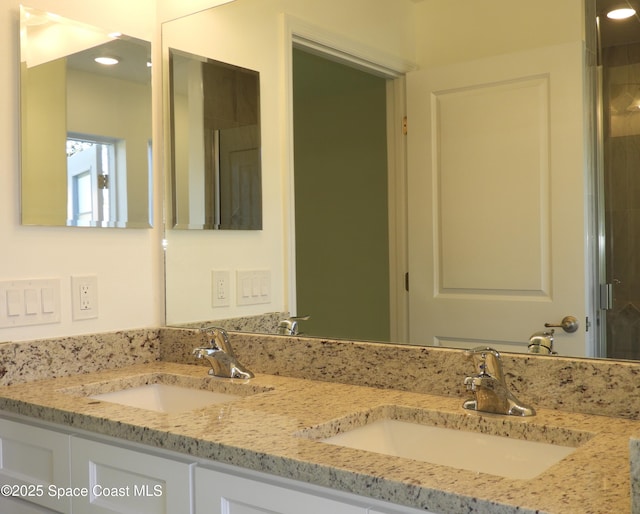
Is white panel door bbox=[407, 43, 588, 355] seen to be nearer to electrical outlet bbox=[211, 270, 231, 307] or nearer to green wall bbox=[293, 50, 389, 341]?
green wall bbox=[293, 50, 389, 341]

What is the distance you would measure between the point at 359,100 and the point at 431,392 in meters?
0.69

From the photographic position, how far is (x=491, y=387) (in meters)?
1.34

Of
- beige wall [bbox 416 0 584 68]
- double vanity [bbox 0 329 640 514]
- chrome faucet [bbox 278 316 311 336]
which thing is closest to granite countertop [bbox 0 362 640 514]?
double vanity [bbox 0 329 640 514]

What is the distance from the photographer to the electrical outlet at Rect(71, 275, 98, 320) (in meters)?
1.87

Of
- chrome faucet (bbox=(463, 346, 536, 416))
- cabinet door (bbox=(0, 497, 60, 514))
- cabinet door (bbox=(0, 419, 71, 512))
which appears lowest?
cabinet door (bbox=(0, 497, 60, 514))

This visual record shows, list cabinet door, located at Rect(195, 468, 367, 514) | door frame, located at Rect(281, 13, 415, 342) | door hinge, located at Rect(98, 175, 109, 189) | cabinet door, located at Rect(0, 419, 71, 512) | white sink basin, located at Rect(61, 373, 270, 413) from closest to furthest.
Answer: cabinet door, located at Rect(195, 468, 367, 514)
cabinet door, located at Rect(0, 419, 71, 512)
door frame, located at Rect(281, 13, 415, 342)
white sink basin, located at Rect(61, 373, 270, 413)
door hinge, located at Rect(98, 175, 109, 189)

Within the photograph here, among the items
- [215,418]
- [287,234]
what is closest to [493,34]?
[287,234]

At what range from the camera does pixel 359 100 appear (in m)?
1.65

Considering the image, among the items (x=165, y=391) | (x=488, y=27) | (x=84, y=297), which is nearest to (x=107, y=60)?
(x=84, y=297)

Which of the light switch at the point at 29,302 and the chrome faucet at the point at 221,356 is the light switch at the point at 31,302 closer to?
the light switch at the point at 29,302

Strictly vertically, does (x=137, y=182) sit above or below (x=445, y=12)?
below

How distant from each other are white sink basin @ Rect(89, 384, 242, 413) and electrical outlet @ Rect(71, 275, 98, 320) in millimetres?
251

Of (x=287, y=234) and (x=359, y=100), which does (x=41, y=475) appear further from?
(x=359, y=100)

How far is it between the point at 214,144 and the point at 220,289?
0.43 metres
